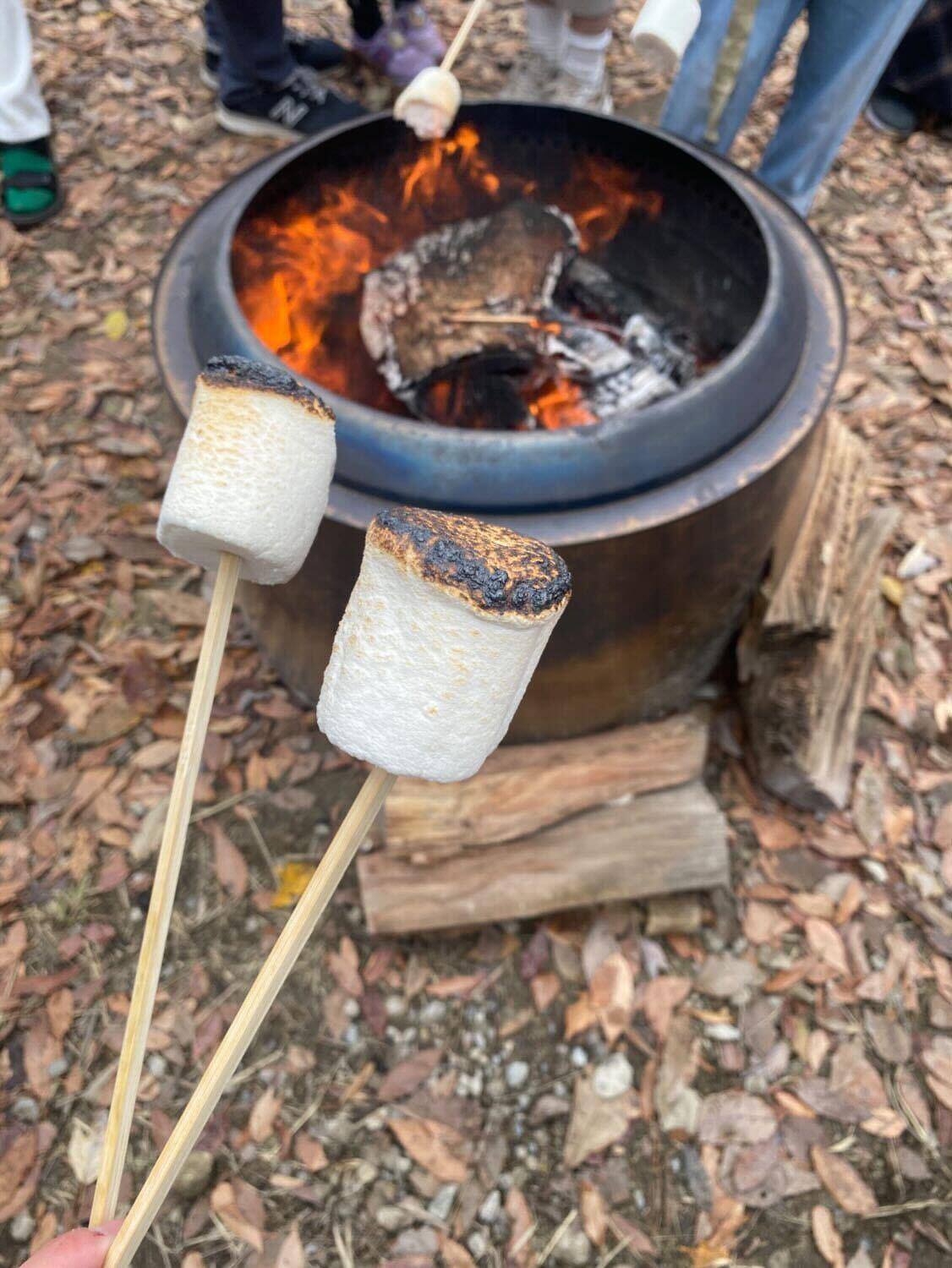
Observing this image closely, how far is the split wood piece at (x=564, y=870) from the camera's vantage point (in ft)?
6.85

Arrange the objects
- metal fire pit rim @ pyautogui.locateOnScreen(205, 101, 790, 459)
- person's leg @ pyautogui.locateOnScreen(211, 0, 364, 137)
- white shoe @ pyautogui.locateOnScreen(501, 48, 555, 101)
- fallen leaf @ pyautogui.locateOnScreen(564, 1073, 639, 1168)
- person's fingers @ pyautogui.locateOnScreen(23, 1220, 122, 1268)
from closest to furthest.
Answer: person's fingers @ pyautogui.locateOnScreen(23, 1220, 122, 1268), metal fire pit rim @ pyautogui.locateOnScreen(205, 101, 790, 459), fallen leaf @ pyautogui.locateOnScreen(564, 1073, 639, 1168), person's leg @ pyautogui.locateOnScreen(211, 0, 364, 137), white shoe @ pyautogui.locateOnScreen(501, 48, 555, 101)

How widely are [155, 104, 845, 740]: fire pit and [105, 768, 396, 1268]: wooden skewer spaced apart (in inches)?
33.4

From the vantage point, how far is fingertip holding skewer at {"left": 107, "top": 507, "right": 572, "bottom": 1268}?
0.89 meters

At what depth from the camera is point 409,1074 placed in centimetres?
203

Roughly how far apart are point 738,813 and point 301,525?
1680 millimetres

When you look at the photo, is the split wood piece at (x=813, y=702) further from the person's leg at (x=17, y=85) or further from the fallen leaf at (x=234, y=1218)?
the person's leg at (x=17, y=85)

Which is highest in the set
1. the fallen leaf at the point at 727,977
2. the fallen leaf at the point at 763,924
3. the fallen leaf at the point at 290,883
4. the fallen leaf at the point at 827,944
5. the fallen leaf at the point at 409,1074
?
the fallen leaf at the point at 827,944

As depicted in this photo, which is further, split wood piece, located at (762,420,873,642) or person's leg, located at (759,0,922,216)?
person's leg, located at (759,0,922,216)

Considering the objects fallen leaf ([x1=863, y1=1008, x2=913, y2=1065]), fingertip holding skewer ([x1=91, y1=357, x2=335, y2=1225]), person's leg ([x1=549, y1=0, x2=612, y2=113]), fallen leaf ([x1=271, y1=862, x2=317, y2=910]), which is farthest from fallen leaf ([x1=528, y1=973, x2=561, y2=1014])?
person's leg ([x1=549, y1=0, x2=612, y2=113])

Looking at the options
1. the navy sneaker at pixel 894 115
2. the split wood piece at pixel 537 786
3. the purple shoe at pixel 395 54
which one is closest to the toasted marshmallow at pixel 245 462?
the split wood piece at pixel 537 786

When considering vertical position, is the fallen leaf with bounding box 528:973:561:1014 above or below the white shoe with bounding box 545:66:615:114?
below

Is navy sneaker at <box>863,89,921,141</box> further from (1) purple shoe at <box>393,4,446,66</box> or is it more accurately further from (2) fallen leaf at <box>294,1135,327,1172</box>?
(2) fallen leaf at <box>294,1135,327,1172</box>

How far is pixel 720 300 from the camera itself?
8.39 ft

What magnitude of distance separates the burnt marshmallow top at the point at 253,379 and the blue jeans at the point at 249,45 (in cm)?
358
